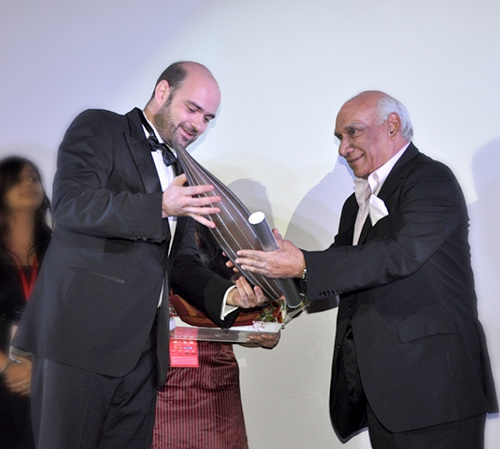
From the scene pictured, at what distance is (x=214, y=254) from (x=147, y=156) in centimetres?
67

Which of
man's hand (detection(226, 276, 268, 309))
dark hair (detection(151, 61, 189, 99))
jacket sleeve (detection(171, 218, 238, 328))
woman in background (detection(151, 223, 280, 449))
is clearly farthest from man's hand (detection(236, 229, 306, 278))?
dark hair (detection(151, 61, 189, 99))

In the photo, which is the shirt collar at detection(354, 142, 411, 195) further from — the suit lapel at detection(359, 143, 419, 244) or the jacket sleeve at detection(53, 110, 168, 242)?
the jacket sleeve at detection(53, 110, 168, 242)

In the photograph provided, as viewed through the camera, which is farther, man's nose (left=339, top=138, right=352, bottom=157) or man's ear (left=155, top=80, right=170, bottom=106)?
man's nose (left=339, top=138, right=352, bottom=157)

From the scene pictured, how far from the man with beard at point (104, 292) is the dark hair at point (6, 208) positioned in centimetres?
83

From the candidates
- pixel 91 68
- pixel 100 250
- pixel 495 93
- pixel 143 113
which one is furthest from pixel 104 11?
pixel 495 93

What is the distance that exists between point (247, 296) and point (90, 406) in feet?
2.07

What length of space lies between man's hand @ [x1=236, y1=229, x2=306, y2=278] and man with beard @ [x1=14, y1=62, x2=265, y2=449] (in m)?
0.23

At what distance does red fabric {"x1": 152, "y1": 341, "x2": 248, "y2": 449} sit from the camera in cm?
237

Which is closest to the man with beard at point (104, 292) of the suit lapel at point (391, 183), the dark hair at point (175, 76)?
the dark hair at point (175, 76)

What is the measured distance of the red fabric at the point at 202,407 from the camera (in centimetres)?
237

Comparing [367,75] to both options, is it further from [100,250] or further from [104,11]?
[100,250]

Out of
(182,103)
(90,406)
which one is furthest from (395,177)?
(90,406)

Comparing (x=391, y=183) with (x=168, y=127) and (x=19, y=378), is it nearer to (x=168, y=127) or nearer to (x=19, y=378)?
(x=168, y=127)

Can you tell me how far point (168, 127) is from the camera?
2.21 meters
